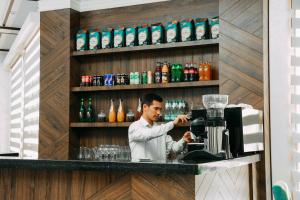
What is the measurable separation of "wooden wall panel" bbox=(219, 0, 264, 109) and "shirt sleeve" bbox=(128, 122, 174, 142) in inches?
43.4

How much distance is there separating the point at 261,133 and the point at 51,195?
7.23ft

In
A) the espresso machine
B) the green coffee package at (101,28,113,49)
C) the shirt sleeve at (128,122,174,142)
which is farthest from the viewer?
the green coffee package at (101,28,113,49)

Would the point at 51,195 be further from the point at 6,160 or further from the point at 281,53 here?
the point at 281,53

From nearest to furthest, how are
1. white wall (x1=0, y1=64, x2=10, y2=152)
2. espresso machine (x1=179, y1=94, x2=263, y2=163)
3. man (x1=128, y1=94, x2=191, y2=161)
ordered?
espresso machine (x1=179, y1=94, x2=263, y2=163)
man (x1=128, y1=94, x2=191, y2=161)
white wall (x1=0, y1=64, x2=10, y2=152)

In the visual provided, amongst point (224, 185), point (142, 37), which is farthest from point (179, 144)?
point (142, 37)

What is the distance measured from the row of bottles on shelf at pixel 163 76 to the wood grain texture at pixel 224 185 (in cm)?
165

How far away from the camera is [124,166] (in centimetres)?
234

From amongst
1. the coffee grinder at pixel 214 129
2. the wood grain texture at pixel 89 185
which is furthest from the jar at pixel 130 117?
→ the wood grain texture at pixel 89 185

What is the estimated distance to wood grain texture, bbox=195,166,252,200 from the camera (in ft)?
7.77

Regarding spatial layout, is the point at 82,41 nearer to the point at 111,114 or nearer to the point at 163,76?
the point at 111,114

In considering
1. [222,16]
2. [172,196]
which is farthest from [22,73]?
[172,196]

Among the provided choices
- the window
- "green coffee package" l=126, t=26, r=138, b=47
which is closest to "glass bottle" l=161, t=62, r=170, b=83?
"green coffee package" l=126, t=26, r=138, b=47

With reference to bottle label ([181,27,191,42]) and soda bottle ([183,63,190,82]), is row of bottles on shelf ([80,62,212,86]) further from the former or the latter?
bottle label ([181,27,191,42])

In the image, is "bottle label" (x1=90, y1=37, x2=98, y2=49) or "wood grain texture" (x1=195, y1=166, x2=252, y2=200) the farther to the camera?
"bottle label" (x1=90, y1=37, x2=98, y2=49)
